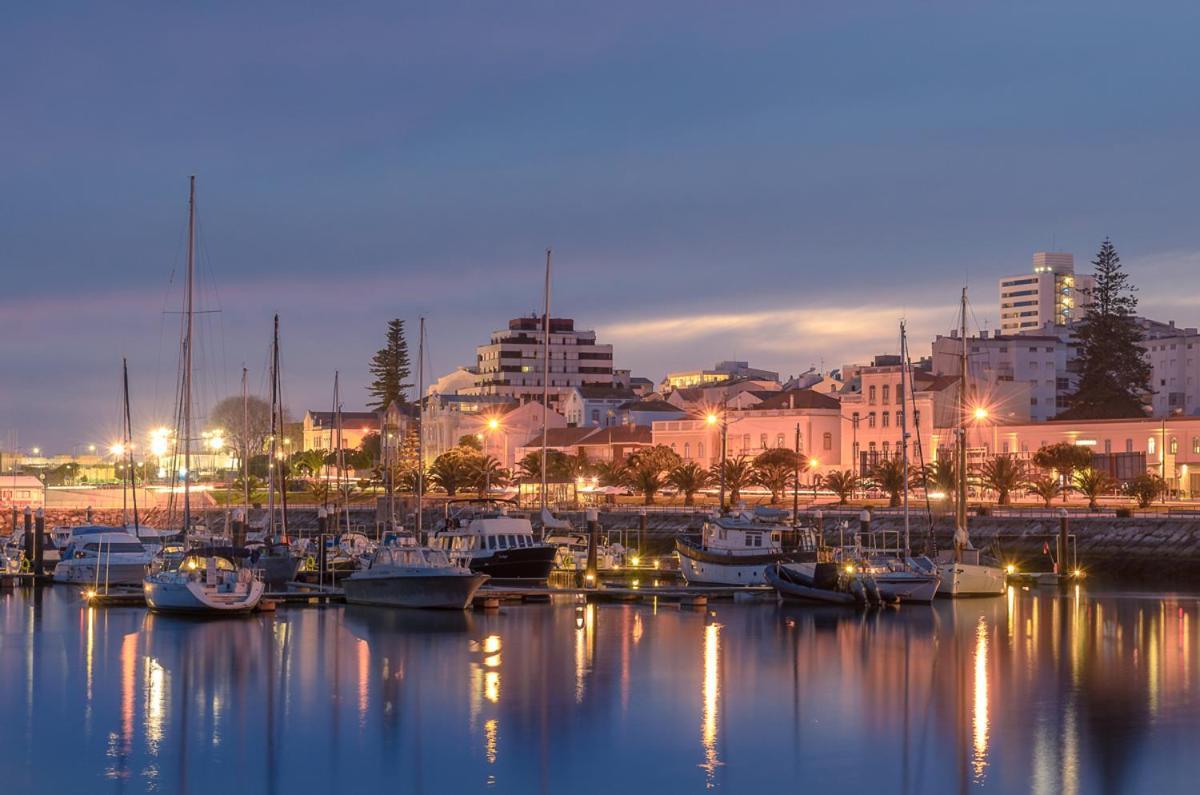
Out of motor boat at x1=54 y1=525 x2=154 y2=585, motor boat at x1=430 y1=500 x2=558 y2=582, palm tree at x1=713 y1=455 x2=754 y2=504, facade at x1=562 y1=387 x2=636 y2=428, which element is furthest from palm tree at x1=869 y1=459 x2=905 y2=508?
facade at x1=562 y1=387 x2=636 y2=428

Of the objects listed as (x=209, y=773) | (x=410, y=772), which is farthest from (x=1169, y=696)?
(x=209, y=773)

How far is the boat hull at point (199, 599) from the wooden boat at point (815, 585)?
58.4ft

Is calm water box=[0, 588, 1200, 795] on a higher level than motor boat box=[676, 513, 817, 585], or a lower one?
lower

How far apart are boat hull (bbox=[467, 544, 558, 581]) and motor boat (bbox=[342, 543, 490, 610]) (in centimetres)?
638

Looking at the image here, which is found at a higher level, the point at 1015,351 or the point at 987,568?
the point at 1015,351

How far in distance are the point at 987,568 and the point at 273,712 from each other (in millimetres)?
33459

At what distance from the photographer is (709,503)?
110 metres

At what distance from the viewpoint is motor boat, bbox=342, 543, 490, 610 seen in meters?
55.8

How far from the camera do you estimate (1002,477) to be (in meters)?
97.4

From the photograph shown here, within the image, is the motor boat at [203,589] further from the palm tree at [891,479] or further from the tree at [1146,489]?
the palm tree at [891,479]

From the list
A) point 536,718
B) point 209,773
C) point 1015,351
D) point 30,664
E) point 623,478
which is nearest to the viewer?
point 209,773

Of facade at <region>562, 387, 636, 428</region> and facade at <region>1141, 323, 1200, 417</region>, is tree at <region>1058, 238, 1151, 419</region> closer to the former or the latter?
facade at <region>1141, 323, 1200, 417</region>

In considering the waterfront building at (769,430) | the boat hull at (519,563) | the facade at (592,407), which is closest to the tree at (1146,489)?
the waterfront building at (769,430)

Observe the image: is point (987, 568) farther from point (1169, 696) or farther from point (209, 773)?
point (209, 773)
